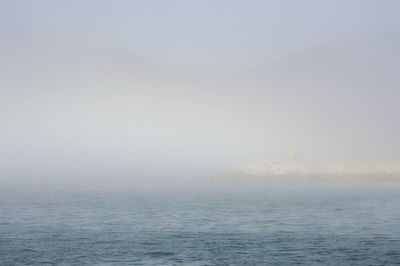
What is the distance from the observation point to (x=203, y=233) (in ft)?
144

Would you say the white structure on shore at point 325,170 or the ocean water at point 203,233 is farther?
the white structure on shore at point 325,170

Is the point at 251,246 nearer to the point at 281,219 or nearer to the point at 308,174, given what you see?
the point at 281,219

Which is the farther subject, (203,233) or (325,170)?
(325,170)

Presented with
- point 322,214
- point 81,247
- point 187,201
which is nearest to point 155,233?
point 81,247

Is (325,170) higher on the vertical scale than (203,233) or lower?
higher

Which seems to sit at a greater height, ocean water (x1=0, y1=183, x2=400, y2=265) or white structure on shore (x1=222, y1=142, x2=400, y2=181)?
white structure on shore (x1=222, y1=142, x2=400, y2=181)

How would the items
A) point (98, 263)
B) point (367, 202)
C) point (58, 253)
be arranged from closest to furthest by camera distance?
point (98, 263) < point (58, 253) < point (367, 202)

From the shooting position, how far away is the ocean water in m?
33.9

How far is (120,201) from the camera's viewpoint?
7538 centimetres

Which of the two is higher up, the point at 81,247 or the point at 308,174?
the point at 308,174

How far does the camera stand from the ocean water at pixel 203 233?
1336 inches

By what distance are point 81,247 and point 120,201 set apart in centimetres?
3843

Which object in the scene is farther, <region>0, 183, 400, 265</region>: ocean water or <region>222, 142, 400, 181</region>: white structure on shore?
<region>222, 142, 400, 181</region>: white structure on shore

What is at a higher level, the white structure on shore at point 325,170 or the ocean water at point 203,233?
the white structure on shore at point 325,170
